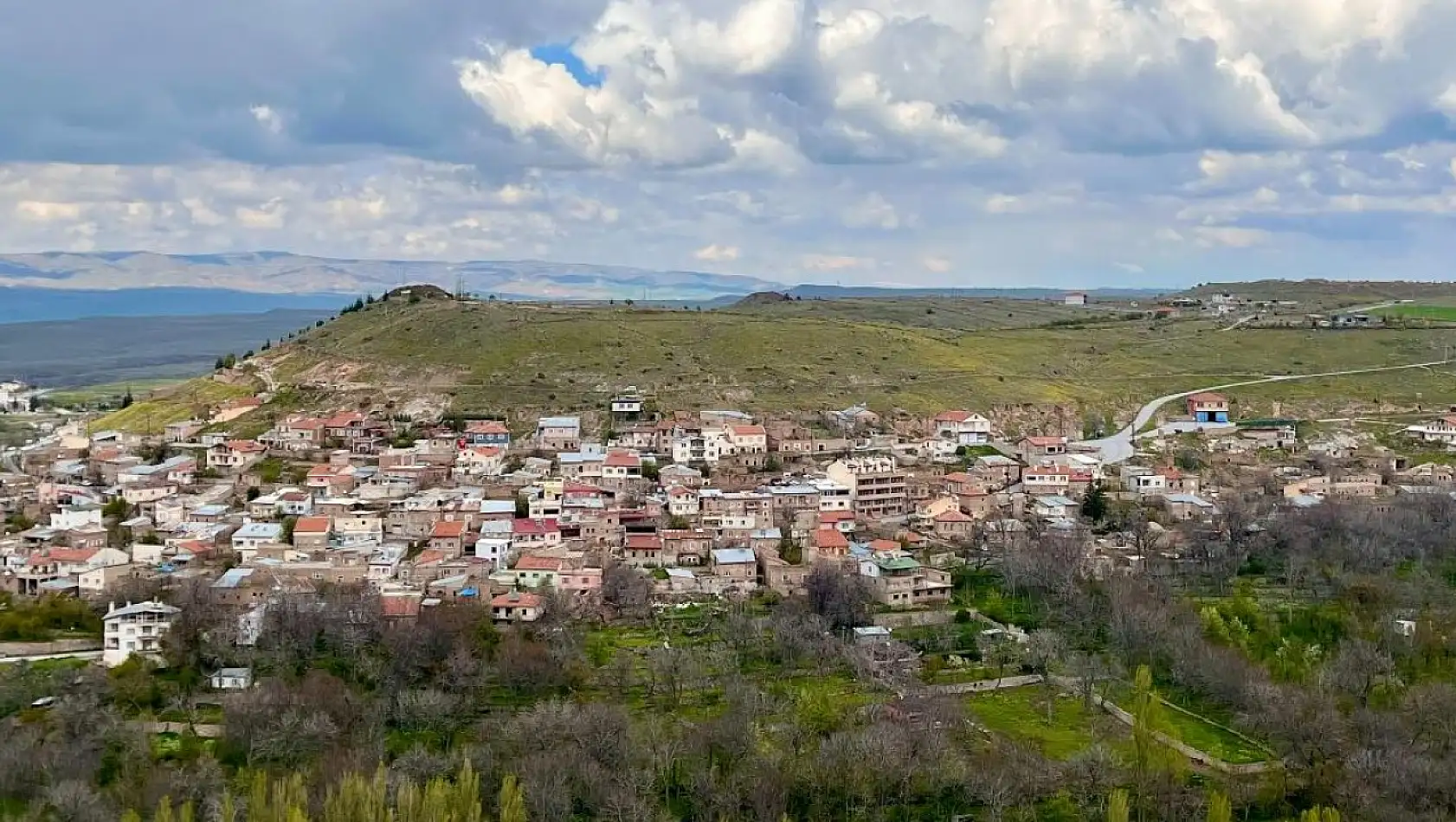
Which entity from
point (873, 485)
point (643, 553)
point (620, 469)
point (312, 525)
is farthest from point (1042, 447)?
point (312, 525)

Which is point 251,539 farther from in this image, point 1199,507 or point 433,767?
point 1199,507

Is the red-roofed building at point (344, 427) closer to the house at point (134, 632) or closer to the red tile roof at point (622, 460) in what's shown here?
the red tile roof at point (622, 460)

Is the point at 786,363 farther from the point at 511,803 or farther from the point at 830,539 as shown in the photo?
the point at 511,803

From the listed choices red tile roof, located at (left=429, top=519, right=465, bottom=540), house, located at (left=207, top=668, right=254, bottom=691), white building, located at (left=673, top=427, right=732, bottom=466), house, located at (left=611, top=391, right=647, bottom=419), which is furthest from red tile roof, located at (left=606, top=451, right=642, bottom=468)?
house, located at (left=207, top=668, right=254, bottom=691)

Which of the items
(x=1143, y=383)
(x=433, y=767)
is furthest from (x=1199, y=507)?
(x=433, y=767)

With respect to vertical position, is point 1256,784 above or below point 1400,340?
below

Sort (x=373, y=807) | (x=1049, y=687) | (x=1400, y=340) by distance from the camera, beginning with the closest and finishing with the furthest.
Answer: (x=373, y=807) < (x=1049, y=687) < (x=1400, y=340)

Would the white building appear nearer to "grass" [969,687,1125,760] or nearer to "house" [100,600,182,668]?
"grass" [969,687,1125,760]
